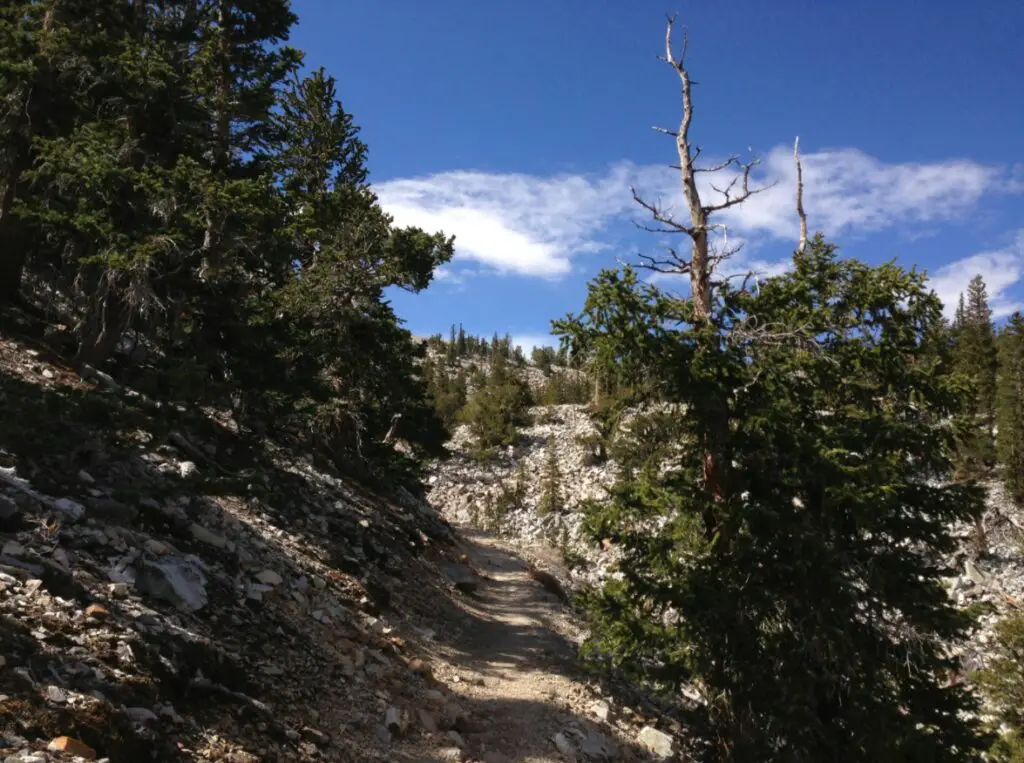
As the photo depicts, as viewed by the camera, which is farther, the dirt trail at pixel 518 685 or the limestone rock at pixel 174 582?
the dirt trail at pixel 518 685

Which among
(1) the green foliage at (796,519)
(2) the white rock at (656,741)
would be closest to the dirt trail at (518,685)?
(2) the white rock at (656,741)

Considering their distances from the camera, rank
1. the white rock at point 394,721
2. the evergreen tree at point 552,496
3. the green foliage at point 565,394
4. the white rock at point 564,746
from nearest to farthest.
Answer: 1. the white rock at point 394,721
2. the white rock at point 564,746
3. the evergreen tree at point 552,496
4. the green foliage at point 565,394

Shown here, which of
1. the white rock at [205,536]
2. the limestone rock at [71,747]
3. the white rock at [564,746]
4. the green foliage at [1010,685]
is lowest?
the green foliage at [1010,685]

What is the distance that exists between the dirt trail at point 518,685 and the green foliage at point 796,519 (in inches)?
76.9

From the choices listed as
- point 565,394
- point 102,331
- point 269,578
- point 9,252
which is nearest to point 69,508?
point 269,578

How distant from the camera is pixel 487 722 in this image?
908 cm

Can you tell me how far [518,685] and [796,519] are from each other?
600cm

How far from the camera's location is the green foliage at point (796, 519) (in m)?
6.95

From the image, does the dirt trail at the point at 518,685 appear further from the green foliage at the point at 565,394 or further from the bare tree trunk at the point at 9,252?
the green foliage at the point at 565,394

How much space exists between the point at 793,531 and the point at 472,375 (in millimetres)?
88419

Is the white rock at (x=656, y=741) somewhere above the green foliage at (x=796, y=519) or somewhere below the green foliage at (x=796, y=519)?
below

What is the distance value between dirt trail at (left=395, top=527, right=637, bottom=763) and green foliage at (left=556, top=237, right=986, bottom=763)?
195cm

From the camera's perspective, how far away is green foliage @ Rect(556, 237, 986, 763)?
6.95m

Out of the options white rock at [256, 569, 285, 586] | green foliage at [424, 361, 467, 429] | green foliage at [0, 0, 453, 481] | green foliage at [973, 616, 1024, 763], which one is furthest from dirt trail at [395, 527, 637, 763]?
green foliage at [424, 361, 467, 429]
